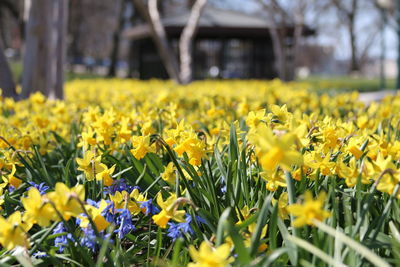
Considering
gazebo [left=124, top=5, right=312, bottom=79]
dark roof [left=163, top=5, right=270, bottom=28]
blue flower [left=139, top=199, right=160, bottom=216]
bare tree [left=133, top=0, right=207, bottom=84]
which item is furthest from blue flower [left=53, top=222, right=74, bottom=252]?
gazebo [left=124, top=5, right=312, bottom=79]

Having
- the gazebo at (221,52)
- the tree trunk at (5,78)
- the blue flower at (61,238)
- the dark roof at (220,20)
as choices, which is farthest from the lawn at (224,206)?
the gazebo at (221,52)

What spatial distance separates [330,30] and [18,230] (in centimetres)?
4772

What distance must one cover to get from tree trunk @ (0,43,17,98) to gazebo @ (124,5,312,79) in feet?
45.1

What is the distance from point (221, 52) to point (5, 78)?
50.5ft

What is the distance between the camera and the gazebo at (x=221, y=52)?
19406 mm

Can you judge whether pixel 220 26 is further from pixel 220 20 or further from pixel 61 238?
pixel 61 238

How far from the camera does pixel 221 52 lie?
20.0m

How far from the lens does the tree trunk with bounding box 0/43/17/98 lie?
201 inches

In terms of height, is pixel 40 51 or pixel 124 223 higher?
pixel 40 51

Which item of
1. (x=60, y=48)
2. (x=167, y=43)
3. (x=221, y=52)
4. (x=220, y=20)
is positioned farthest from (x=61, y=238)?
(x=221, y=52)

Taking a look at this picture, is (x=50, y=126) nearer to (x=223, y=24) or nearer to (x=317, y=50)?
(x=223, y=24)

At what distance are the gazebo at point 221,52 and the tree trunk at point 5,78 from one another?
45.1ft

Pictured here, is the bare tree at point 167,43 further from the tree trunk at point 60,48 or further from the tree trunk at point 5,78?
the tree trunk at point 5,78

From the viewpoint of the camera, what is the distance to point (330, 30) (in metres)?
46.1
